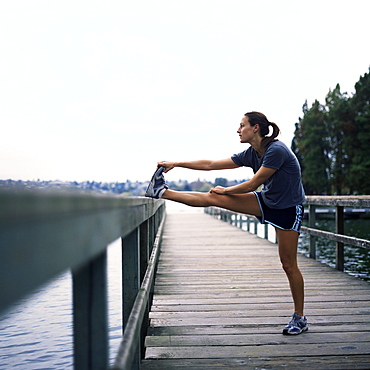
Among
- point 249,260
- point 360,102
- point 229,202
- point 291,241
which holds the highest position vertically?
point 360,102

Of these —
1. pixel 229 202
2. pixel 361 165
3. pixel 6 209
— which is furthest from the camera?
pixel 361 165

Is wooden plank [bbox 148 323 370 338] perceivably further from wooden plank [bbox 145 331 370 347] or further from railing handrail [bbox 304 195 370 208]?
railing handrail [bbox 304 195 370 208]

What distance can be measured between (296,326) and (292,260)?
1.41 ft

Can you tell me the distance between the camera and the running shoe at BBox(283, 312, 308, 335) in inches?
139

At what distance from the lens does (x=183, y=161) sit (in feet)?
14.1

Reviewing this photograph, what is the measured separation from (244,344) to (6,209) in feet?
9.41

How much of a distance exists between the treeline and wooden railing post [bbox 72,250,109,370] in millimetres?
44937

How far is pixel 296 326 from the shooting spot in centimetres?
355

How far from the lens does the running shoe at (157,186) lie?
3841mm

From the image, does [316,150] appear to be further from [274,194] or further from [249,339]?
[249,339]

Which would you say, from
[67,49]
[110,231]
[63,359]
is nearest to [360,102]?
[63,359]

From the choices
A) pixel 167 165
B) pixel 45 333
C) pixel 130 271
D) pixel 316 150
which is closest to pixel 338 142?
pixel 316 150

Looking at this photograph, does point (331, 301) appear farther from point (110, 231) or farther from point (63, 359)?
point (110, 231)

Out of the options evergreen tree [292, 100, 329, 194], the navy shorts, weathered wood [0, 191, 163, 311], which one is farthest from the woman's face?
evergreen tree [292, 100, 329, 194]
